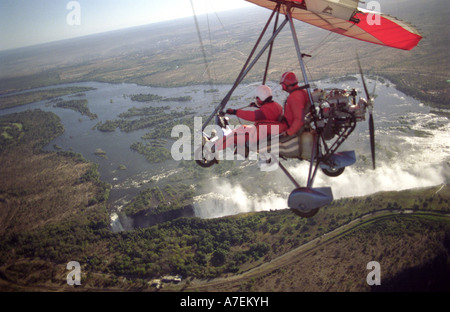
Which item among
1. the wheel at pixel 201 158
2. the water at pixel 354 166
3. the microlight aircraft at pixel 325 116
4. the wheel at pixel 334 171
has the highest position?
the microlight aircraft at pixel 325 116

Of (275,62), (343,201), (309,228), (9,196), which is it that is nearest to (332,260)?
(309,228)

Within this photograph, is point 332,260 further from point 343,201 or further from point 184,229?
point 184,229

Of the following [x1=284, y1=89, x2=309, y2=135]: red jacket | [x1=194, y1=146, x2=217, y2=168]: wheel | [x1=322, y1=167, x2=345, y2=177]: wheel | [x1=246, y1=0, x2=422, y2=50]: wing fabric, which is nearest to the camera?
[x1=284, y1=89, x2=309, y2=135]: red jacket

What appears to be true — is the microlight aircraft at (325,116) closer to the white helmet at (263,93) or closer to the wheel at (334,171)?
the wheel at (334,171)

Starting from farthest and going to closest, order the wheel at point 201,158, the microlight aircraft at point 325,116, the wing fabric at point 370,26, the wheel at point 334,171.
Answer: the wheel at point 201,158, the wing fabric at point 370,26, the wheel at point 334,171, the microlight aircraft at point 325,116

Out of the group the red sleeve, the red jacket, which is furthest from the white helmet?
the red jacket

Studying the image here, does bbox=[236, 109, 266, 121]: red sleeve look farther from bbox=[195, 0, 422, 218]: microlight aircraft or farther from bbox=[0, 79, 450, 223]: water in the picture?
bbox=[0, 79, 450, 223]: water

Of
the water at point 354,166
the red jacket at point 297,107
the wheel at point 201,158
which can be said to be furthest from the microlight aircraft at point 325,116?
the water at point 354,166

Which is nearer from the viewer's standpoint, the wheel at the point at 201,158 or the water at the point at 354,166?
the wheel at the point at 201,158
